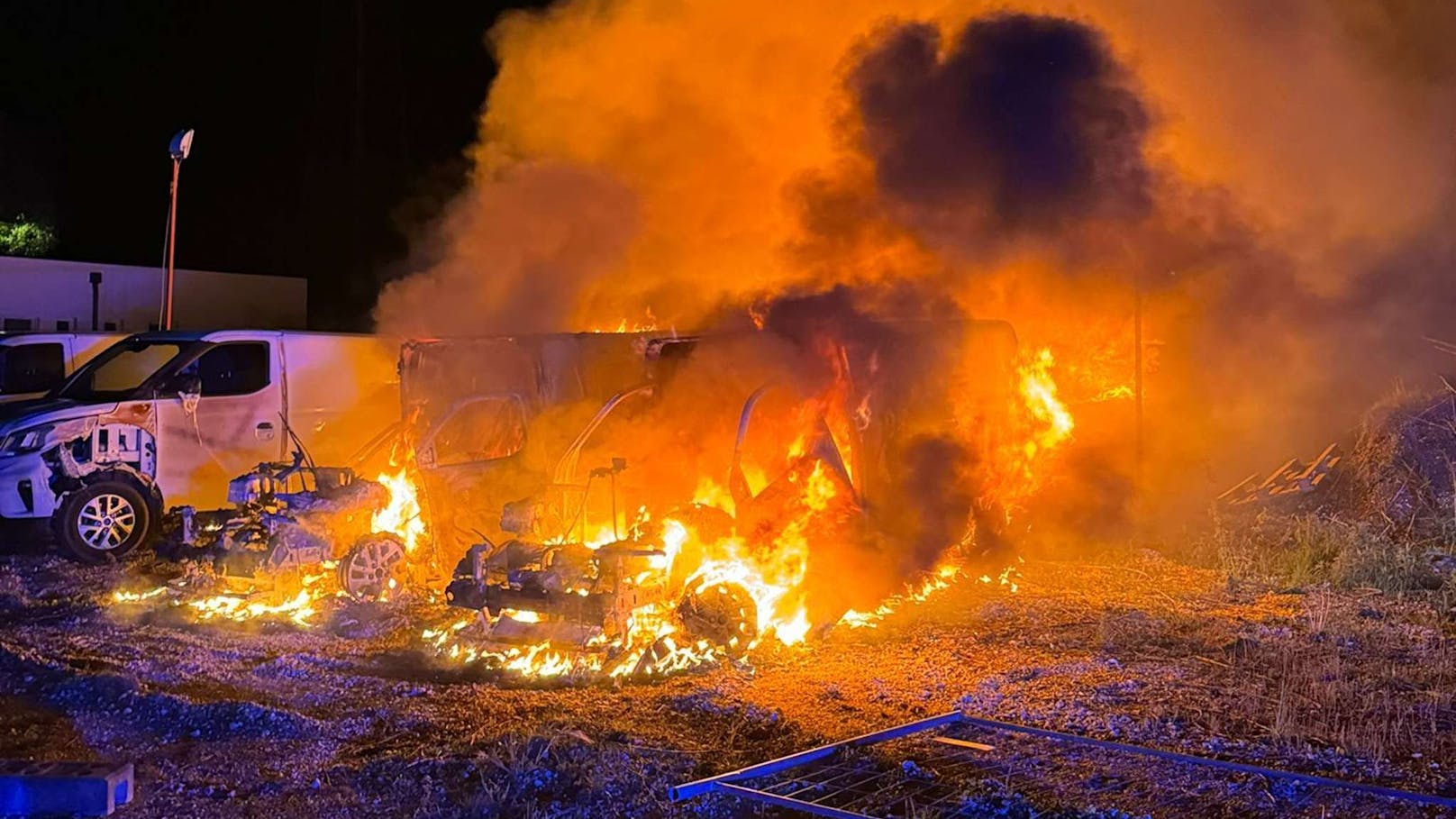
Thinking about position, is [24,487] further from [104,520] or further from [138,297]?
[138,297]

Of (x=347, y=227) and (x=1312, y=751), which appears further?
(x=347, y=227)

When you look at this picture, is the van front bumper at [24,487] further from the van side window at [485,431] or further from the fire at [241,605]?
the van side window at [485,431]

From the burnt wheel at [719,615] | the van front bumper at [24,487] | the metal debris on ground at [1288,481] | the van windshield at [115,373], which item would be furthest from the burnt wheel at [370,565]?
the metal debris on ground at [1288,481]

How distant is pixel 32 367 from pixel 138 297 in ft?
37.1

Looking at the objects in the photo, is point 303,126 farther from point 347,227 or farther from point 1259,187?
point 1259,187

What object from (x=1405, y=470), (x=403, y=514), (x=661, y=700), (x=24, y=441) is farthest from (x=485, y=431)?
(x=1405, y=470)

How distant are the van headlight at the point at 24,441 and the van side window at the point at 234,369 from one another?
140 centimetres

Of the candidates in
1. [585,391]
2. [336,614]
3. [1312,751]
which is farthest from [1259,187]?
[336,614]

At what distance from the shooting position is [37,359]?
1468 centimetres

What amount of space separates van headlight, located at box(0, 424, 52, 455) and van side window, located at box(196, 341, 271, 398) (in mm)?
1401

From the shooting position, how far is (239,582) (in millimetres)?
9586

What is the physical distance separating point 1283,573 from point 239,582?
28.1 ft

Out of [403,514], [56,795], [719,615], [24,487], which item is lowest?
[56,795]

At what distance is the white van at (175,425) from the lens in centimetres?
1104
